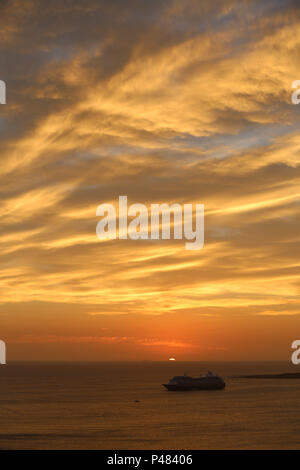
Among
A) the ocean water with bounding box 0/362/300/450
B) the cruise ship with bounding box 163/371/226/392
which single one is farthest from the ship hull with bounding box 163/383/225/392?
the ocean water with bounding box 0/362/300/450

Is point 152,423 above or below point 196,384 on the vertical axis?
above

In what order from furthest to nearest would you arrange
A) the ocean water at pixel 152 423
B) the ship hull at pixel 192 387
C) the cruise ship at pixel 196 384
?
the cruise ship at pixel 196 384 < the ship hull at pixel 192 387 < the ocean water at pixel 152 423

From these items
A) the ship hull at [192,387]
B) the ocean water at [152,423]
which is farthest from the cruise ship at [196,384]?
the ocean water at [152,423]

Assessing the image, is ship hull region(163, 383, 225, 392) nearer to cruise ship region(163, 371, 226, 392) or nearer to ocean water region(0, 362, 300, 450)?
cruise ship region(163, 371, 226, 392)

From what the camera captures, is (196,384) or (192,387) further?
(192,387)

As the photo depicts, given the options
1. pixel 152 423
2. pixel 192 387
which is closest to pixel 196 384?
pixel 192 387

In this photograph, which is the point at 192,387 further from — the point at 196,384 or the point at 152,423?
the point at 152,423

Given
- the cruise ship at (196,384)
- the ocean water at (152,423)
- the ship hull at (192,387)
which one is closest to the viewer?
the ocean water at (152,423)

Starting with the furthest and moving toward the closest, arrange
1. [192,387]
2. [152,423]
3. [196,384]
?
[192,387] < [196,384] < [152,423]

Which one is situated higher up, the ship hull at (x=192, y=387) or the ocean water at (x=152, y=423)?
the ocean water at (x=152, y=423)

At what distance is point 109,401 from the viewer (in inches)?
5610

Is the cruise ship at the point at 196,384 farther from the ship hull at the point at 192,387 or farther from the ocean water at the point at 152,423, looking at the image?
the ocean water at the point at 152,423
